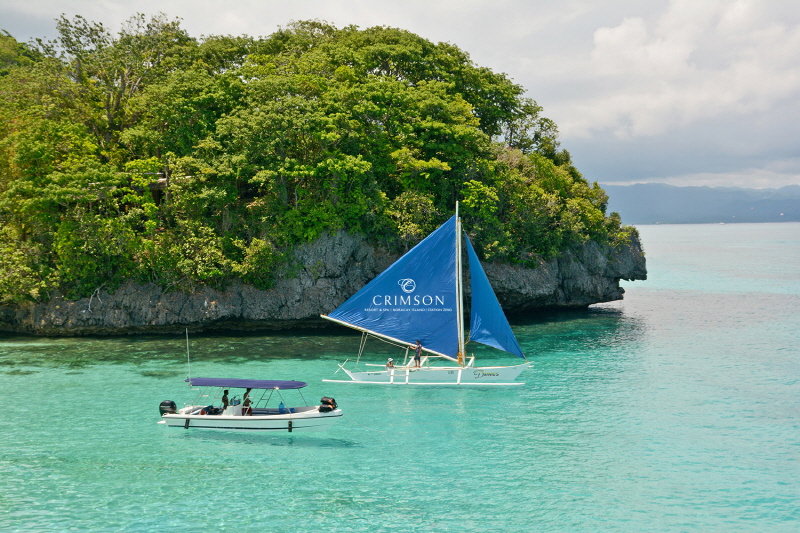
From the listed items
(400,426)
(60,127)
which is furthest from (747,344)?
(60,127)

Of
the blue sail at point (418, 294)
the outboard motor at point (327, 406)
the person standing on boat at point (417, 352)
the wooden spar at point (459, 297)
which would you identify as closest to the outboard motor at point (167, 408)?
the outboard motor at point (327, 406)

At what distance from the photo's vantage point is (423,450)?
1909 cm

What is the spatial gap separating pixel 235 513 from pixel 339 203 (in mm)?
24715

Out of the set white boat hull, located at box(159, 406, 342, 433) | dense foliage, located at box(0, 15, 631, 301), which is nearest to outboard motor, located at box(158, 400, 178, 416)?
white boat hull, located at box(159, 406, 342, 433)

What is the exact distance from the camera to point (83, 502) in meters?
15.6

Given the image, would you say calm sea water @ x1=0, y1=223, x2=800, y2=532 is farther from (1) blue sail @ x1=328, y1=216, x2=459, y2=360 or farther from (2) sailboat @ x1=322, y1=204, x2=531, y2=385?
(1) blue sail @ x1=328, y1=216, x2=459, y2=360

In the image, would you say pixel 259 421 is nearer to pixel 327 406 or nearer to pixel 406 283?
pixel 327 406

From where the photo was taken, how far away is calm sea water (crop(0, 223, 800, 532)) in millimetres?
15062

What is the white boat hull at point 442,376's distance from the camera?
26.1 meters

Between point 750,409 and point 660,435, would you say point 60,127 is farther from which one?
point 750,409

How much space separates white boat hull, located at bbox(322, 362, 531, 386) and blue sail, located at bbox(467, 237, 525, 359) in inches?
45.7

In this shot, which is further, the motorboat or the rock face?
the rock face

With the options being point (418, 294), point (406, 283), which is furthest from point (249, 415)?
point (418, 294)

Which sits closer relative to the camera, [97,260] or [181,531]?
[181,531]
